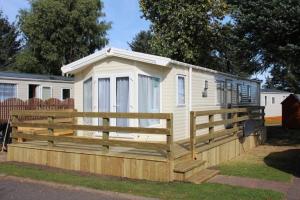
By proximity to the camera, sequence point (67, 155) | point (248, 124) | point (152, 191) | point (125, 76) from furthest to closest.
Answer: point (248, 124), point (125, 76), point (67, 155), point (152, 191)

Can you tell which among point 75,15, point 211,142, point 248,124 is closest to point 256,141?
point 248,124

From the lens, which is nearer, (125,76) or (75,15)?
(125,76)

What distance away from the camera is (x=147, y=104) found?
12.5 meters

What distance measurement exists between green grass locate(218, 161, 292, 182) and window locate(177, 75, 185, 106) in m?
2.71

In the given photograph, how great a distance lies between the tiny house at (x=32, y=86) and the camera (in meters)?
22.4

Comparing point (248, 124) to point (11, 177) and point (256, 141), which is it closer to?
point (256, 141)

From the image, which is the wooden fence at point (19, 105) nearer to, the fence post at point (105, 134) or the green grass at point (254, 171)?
the fence post at point (105, 134)

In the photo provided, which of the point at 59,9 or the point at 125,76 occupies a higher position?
the point at 59,9

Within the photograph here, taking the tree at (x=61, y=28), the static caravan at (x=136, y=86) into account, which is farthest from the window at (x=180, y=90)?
the tree at (x=61, y=28)

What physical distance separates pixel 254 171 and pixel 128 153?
123 inches

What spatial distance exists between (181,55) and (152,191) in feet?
54.4

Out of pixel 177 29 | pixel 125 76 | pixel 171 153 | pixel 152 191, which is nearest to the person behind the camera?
pixel 152 191

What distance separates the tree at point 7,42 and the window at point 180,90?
1504 inches

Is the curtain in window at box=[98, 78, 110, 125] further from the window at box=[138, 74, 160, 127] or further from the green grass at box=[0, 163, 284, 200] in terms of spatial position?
the green grass at box=[0, 163, 284, 200]
